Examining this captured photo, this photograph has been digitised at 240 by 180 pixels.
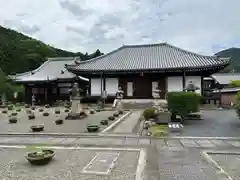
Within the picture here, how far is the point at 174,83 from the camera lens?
85.8ft

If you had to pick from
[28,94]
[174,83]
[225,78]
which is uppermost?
[225,78]

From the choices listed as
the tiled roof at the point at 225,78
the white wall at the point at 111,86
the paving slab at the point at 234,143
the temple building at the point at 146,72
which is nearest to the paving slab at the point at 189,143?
the paving slab at the point at 234,143

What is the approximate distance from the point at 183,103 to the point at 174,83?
13.0 metres

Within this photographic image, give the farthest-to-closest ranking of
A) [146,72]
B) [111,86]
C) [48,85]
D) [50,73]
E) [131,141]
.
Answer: [50,73]
[48,85]
[111,86]
[146,72]
[131,141]

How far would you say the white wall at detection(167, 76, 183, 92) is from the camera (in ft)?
85.6

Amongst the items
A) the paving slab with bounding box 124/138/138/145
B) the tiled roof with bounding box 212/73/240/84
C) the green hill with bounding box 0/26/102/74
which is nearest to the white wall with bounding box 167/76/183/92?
the paving slab with bounding box 124/138/138/145

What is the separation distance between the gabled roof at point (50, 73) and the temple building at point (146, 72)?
17.7ft

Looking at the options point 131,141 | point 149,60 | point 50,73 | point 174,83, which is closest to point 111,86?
point 149,60

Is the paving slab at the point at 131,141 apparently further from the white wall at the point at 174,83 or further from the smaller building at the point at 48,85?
the smaller building at the point at 48,85

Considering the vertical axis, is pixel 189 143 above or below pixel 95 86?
below

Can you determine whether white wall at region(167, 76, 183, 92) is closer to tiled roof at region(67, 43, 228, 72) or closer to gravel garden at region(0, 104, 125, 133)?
tiled roof at region(67, 43, 228, 72)

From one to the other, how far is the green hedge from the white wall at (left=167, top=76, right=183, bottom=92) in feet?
41.0

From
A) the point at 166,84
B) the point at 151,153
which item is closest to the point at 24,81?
the point at 166,84

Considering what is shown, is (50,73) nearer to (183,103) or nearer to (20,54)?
(183,103)
